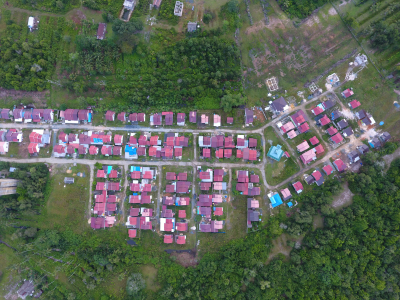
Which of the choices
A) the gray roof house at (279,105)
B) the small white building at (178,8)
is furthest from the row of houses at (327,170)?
the small white building at (178,8)

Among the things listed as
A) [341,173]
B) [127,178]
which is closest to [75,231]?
[127,178]

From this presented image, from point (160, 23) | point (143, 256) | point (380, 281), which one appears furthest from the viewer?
point (160, 23)

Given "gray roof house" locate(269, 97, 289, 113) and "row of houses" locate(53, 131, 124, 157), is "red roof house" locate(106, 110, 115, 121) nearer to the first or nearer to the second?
"row of houses" locate(53, 131, 124, 157)

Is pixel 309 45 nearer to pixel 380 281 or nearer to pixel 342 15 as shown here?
pixel 342 15

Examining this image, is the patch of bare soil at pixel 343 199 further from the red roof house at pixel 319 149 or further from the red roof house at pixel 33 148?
the red roof house at pixel 33 148

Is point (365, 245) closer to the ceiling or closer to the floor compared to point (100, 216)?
closer to the floor

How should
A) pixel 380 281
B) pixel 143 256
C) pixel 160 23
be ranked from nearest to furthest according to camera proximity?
pixel 380 281 < pixel 143 256 < pixel 160 23
